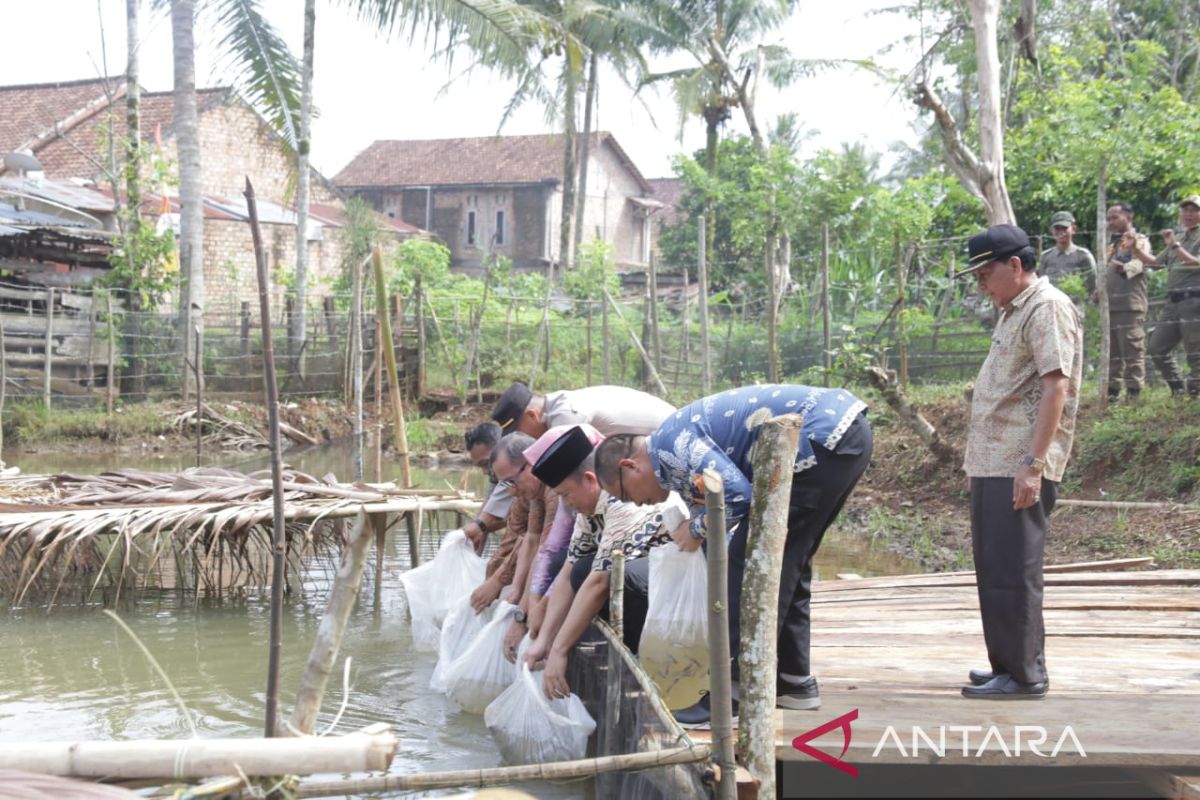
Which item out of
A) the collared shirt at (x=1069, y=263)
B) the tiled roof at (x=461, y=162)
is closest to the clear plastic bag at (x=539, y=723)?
the collared shirt at (x=1069, y=263)

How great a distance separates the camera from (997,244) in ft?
12.6

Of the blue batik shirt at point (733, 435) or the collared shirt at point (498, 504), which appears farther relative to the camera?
the collared shirt at point (498, 504)

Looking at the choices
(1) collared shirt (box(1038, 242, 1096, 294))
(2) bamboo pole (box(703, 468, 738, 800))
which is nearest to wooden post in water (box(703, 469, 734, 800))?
(2) bamboo pole (box(703, 468, 738, 800))

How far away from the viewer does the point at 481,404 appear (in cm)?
1784

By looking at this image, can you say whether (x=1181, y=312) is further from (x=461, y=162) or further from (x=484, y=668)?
(x=461, y=162)

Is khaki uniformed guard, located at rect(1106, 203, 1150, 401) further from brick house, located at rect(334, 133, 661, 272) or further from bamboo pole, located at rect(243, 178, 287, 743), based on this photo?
brick house, located at rect(334, 133, 661, 272)

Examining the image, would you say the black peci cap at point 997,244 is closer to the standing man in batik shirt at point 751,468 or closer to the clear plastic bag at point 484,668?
the standing man in batik shirt at point 751,468

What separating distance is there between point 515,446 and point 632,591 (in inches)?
35.2

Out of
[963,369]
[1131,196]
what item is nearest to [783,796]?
[963,369]

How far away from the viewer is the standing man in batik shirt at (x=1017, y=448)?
3.68 metres

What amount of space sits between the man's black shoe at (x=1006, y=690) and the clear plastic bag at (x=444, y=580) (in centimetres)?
269

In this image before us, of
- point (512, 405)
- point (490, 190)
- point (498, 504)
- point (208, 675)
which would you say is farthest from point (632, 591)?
point (490, 190)

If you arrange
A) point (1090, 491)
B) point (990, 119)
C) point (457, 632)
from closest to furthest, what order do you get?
point (457, 632) → point (1090, 491) → point (990, 119)

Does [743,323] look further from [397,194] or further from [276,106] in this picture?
[397,194]
